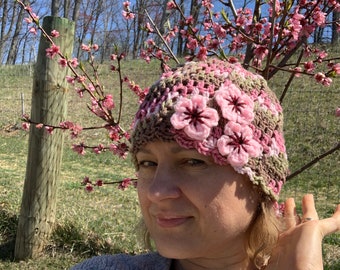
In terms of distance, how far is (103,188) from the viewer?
6.20 metres

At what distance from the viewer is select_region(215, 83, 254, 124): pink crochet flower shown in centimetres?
129

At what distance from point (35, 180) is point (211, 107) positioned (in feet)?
8.65

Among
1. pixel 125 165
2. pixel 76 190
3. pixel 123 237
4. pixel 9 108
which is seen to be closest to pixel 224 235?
pixel 123 237

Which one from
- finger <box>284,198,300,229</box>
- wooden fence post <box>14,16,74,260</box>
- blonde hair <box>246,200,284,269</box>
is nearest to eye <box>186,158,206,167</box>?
blonde hair <box>246,200,284,269</box>

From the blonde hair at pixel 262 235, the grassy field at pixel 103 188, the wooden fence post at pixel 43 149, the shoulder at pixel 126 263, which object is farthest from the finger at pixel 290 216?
the wooden fence post at pixel 43 149

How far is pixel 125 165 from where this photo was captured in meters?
8.41

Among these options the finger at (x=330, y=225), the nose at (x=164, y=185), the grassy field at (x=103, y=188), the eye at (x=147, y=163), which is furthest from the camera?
the grassy field at (x=103, y=188)

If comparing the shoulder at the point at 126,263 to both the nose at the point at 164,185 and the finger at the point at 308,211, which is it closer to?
the nose at the point at 164,185

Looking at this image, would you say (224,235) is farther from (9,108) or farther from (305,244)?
(9,108)

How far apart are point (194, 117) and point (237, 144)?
0.14 metres

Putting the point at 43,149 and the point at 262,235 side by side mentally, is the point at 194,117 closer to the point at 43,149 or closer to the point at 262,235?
the point at 262,235

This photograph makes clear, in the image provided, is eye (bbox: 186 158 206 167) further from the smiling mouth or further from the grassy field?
the grassy field

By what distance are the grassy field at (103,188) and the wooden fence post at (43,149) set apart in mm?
162

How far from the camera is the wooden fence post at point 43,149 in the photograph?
11.7 ft
